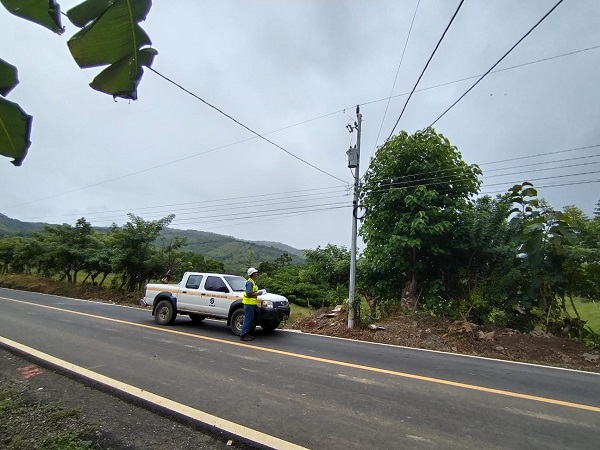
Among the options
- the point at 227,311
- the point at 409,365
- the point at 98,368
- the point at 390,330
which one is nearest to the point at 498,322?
the point at 390,330

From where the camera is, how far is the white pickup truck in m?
9.39

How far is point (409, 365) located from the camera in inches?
265

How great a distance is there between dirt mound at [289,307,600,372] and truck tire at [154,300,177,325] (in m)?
4.02

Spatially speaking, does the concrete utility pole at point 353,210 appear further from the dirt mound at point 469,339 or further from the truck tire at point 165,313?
the truck tire at point 165,313

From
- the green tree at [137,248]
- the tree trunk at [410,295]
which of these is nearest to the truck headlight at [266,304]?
the tree trunk at [410,295]

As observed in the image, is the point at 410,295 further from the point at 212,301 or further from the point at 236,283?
the point at 212,301

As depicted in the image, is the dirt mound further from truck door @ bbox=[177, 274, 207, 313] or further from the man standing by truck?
truck door @ bbox=[177, 274, 207, 313]

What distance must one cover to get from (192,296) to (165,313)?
48.4 inches

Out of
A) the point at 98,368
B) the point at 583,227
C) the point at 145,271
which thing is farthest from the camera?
the point at 145,271

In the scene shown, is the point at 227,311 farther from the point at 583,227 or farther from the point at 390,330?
the point at 583,227

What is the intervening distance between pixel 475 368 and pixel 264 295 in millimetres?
5429

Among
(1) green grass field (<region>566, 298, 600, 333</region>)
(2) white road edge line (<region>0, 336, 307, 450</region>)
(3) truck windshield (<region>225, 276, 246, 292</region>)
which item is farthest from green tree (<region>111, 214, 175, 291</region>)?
(1) green grass field (<region>566, 298, 600, 333</region>)

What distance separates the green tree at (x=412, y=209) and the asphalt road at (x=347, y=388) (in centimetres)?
407

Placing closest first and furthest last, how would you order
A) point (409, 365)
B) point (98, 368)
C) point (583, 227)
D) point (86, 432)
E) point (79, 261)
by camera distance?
1. point (86, 432)
2. point (98, 368)
3. point (409, 365)
4. point (583, 227)
5. point (79, 261)
